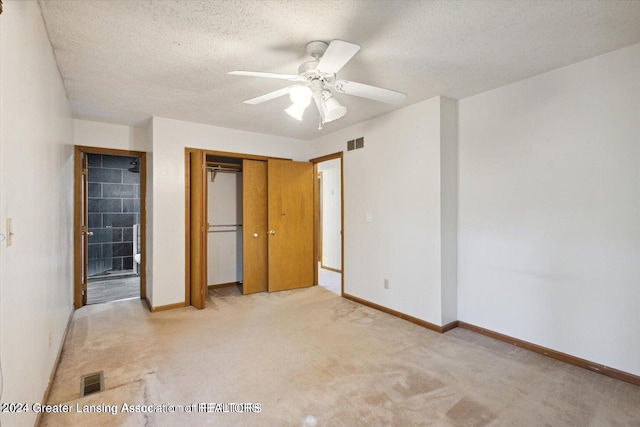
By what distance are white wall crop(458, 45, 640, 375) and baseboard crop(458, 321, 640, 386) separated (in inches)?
1.7

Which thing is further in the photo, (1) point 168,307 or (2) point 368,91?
(1) point 168,307

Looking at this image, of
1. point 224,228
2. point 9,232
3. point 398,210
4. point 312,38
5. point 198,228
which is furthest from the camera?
point 224,228

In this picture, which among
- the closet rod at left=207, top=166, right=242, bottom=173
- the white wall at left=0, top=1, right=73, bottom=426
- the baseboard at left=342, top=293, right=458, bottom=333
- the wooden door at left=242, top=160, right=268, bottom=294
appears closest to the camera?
the white wall at left=0, top=1, right=73, bottom=426

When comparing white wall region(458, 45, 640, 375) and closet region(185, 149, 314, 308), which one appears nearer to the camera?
white wall region(458, 45, 640, 375)

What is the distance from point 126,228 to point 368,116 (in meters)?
5.09

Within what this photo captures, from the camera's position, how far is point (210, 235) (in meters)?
4.97

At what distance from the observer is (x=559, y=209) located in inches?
102

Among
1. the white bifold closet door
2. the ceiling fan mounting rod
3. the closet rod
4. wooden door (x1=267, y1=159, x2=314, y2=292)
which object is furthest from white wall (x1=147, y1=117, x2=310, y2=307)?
the ceiling fan mounting rod

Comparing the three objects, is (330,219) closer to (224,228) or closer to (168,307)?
(224,228)

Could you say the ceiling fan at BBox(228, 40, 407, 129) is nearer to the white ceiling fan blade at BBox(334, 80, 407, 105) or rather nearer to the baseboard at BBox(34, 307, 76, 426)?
the white ceiling fan blade at BBox(334, 80, 407, 105)

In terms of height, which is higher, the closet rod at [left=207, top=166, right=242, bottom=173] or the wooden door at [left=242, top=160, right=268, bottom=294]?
the closet rod at [left=207, top=166, right=242, bottom=173]

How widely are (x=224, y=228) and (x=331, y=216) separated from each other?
97.2 inches

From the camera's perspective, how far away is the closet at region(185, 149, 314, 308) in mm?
4719

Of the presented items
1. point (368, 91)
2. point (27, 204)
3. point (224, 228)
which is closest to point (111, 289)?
point (224, 228)
